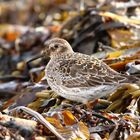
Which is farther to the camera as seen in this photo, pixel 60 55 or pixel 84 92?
pixel 60 55

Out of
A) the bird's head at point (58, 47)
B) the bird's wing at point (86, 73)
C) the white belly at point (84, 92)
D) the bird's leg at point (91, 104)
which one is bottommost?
the bird's leg at point (91, 104)

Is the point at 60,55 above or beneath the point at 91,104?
above

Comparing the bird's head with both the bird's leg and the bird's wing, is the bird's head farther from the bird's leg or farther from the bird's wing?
the bird's leg

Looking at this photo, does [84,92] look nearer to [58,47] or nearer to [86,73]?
[86,73]

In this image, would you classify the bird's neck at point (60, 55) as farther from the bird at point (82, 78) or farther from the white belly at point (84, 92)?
the white belly at point (84, 92)

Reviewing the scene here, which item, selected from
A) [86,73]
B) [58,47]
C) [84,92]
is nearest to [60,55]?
[58,47]

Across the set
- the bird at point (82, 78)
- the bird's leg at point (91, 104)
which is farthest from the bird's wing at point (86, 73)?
the bird's leg at point (91, 104)

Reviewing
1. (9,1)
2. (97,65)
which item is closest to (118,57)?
(97,65)
